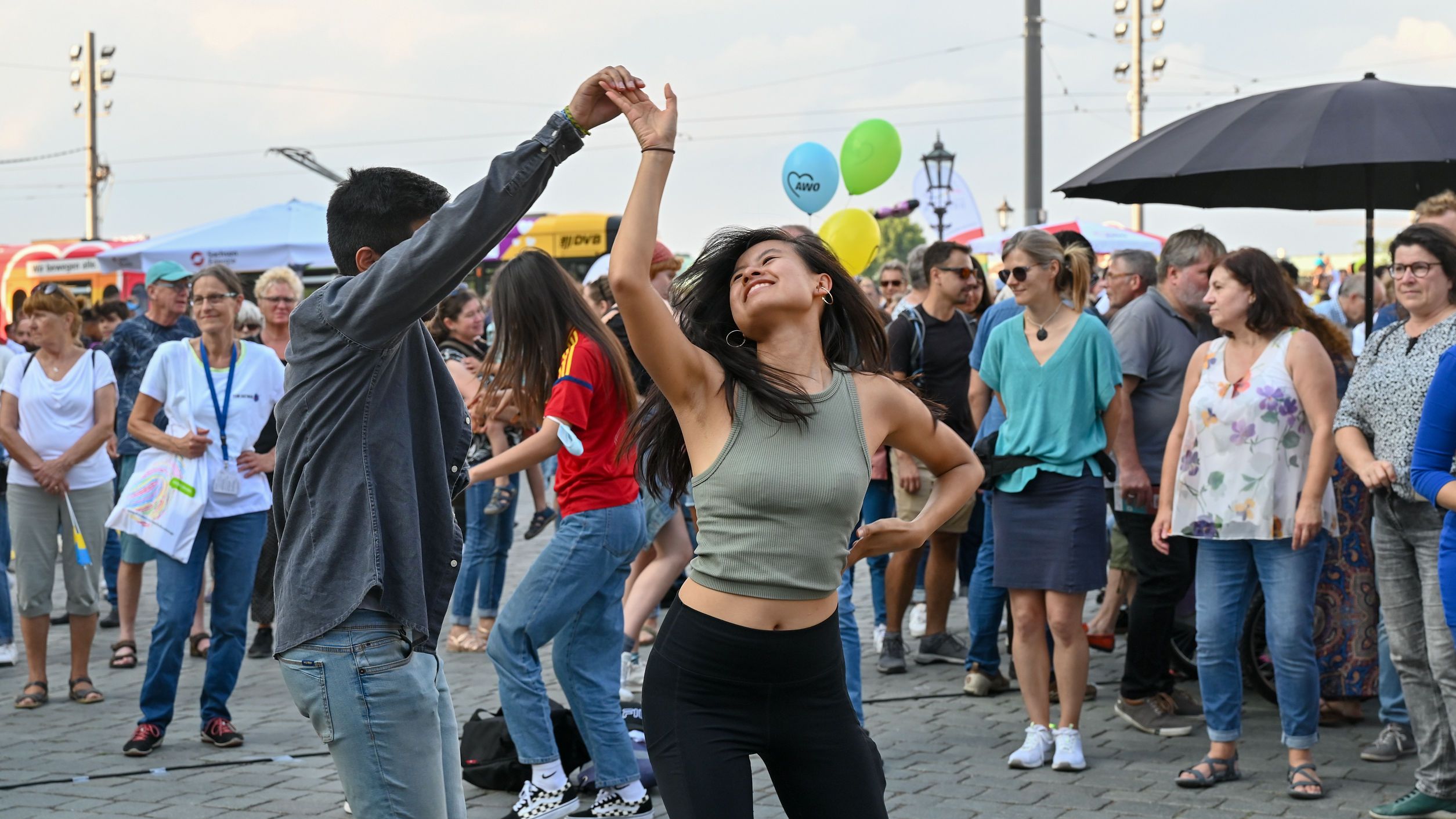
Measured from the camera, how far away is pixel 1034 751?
5.62 meters

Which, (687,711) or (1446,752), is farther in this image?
(1446,752)

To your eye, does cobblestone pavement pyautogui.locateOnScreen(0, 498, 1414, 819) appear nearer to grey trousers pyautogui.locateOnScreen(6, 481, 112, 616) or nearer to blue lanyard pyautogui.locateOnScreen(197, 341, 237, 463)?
grey trousers pyautogui.locateOnScreen(6, 481, 112, 616)

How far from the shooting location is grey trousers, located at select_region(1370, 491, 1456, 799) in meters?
4.82

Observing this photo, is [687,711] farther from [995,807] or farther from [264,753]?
[264,753]

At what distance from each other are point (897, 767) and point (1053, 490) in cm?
127

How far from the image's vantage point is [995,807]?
200 inches

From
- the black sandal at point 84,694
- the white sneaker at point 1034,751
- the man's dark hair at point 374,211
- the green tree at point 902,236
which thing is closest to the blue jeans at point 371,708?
the man's dark hair at point 374,211

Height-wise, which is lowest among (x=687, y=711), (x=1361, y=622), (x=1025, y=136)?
(x=1361, y=622)

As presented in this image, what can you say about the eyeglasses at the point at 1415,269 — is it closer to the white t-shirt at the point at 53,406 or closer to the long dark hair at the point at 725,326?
the long dark hair at the point at 725,326

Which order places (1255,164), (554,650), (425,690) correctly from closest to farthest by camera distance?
1. (425,690)
2. (554,650)
3. (1255,164)

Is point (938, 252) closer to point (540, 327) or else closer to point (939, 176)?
point (540, 327)

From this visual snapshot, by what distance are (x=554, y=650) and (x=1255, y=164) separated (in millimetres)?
3367

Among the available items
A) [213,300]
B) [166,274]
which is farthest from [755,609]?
[166,274]

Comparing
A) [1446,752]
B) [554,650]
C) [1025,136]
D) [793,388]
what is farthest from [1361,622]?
[1025,136]
